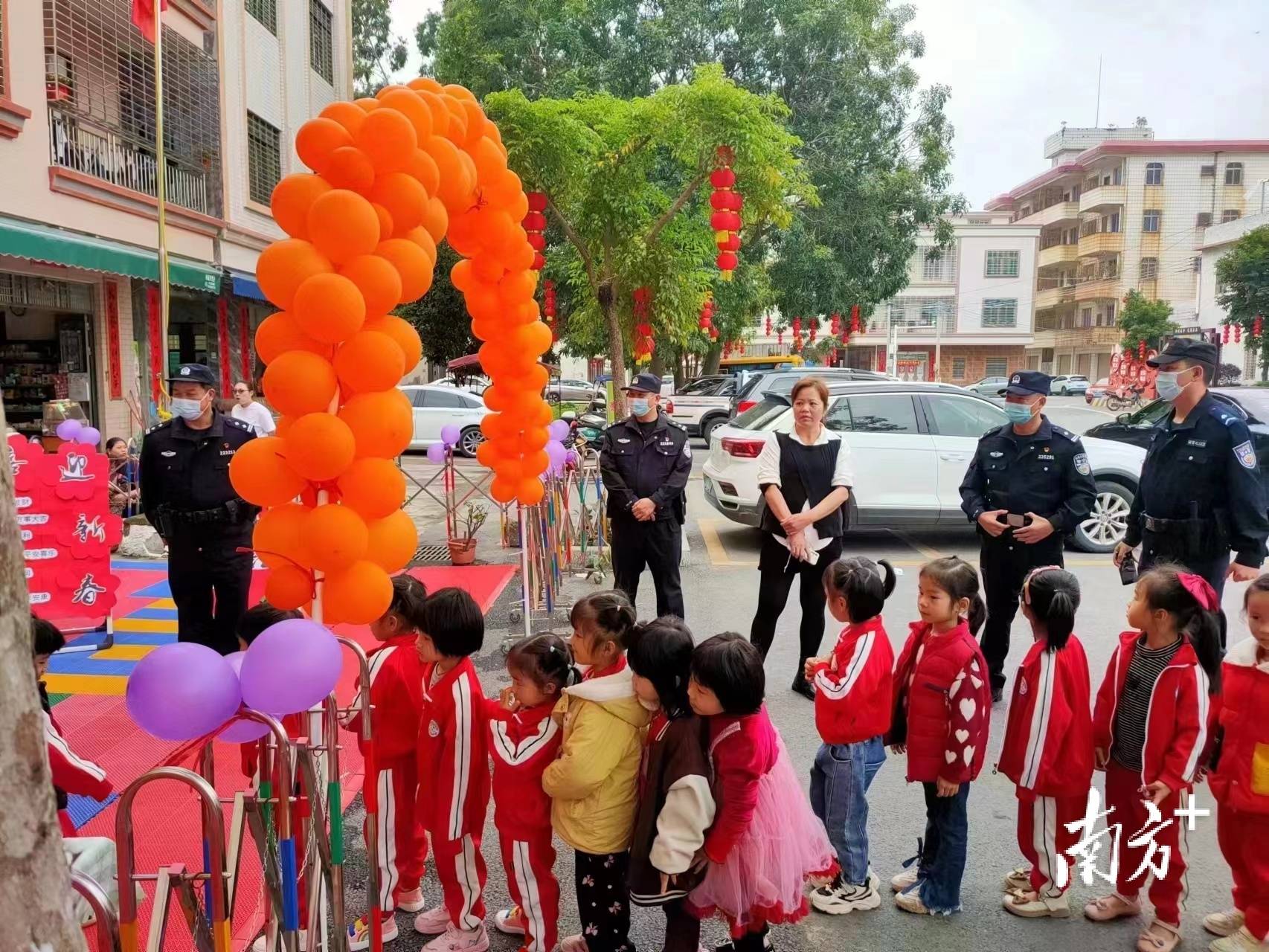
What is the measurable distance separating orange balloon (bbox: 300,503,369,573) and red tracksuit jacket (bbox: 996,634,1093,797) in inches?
Answer: 85.9

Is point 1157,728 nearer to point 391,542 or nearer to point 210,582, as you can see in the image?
point 391,542

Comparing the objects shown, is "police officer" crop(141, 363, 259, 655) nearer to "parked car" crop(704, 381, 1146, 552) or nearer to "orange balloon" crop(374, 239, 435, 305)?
"orange balloon" crop(374, 239, 435, 305)

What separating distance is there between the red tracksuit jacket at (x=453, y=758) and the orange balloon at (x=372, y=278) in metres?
1.19

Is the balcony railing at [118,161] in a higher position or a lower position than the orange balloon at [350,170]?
higher

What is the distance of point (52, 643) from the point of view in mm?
2967

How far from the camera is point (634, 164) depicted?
28.5 feet

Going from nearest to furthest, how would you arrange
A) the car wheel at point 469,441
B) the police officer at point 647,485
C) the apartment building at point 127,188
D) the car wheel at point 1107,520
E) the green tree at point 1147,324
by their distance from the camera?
1. the police officer at point 647,485
2. the car wheel at point 1107,520
3. the apartment building at point 127,188
4. the car wheel at point 469,441
5. the green tree at point 1147,324

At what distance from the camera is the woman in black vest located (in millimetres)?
5066

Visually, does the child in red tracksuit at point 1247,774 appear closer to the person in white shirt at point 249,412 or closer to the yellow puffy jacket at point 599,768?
the yellow puffy jacket at point 599,768

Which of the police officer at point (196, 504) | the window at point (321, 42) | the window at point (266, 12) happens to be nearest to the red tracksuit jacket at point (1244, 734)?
the police officer at point (196, 504)

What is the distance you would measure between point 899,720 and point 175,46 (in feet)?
48.0

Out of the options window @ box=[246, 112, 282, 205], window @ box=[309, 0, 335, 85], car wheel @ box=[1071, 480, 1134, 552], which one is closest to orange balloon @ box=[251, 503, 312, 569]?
car wheel @ box=[1071, 480, 1134, 552]

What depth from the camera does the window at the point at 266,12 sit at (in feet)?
53.8

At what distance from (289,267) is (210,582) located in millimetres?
2359
